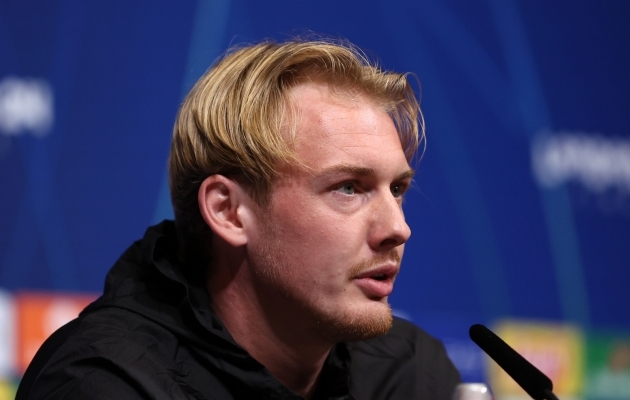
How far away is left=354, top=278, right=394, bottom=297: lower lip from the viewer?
1442mm

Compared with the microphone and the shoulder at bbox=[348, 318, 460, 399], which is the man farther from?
the microphone

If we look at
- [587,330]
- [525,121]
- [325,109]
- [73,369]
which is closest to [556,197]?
[525,121]

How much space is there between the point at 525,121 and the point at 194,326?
1553 mm

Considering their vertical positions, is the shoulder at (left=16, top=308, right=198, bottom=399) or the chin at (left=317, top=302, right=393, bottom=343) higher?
the chin at (left=317, top=302, right=393, bottom=343)

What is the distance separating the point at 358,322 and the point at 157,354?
13.8 inches

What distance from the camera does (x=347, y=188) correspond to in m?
1.48

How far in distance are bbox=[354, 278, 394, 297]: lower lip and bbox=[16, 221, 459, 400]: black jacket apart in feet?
0.72

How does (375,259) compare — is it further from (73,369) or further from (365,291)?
(73,369)

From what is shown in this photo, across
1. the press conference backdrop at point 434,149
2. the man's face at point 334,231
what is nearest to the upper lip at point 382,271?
the man's face at point 334,231

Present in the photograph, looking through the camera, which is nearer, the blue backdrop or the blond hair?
the blond hair

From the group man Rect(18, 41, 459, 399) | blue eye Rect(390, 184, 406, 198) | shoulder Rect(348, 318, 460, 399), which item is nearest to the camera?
man Rect(18, 41, 459, 399)

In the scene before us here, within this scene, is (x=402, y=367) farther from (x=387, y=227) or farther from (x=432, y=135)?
(x=432, y=135)

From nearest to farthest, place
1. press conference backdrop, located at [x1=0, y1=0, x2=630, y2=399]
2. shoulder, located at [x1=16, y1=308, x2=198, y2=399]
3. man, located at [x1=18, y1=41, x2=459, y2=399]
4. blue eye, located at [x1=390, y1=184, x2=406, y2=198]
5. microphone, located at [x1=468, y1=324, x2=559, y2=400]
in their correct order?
microphone, located at [x1=468, y1=324, x2=559, y2=400] → shoulder, located at [x1=16, y1=308, x2=198, y2=399] → man, located at [x1=18, y1=41, x2=459, y2=399] → blue eye, located at [x1=390, y1=184, x2=406, y2=198] → press conference backdrop, located at [x1=0, y1=0, x2=630, y2=399]

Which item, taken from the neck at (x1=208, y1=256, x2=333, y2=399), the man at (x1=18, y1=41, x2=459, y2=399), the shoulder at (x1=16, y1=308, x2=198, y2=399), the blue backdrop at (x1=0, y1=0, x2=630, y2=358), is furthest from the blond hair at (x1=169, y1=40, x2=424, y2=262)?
the blue backdrop at (x1=0, y1=0, x2=630, y2=358)
